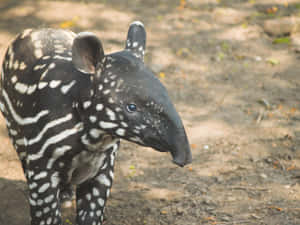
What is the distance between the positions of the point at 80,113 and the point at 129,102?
41cm

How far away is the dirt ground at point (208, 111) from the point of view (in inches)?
174

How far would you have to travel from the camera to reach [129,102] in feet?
9.25

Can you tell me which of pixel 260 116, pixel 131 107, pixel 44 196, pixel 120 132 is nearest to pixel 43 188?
pixel 44 196

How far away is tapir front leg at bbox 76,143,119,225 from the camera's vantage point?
3.58 metres

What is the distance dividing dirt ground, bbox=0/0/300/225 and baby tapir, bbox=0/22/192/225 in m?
0.99

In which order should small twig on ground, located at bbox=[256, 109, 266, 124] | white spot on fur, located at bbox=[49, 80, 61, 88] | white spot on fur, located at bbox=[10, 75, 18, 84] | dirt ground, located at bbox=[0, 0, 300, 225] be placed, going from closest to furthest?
white spot on fur, located at bbox=[49, 80, 61, 88], white spot on fur, located at bbox=[10, 75, 18, 84], dirt ground, located at bbox=[0, 0, 300, 225], small twig on ground, located at bbox=[256, 109, 266, 124]

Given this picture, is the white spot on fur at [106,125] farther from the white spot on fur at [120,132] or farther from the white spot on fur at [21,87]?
the white spot on fur at [21,87]

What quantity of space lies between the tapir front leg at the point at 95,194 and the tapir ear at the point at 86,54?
32.1 inches

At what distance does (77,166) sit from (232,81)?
12.5 ft

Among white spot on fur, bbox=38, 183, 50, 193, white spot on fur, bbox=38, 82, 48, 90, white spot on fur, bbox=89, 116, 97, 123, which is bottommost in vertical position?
white spot on fur, bbox=38, 183, 50, 193

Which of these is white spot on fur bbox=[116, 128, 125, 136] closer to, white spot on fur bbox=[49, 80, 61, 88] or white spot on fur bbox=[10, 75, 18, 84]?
white spot on fur bbox=[49, 80, 61, 88]

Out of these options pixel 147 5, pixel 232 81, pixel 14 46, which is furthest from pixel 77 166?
pixel 147 5

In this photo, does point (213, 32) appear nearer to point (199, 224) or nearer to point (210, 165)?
point (210, 165)

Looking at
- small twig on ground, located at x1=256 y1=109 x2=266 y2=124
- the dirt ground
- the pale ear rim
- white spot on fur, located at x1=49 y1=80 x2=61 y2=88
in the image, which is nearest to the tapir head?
the pale ear rim
